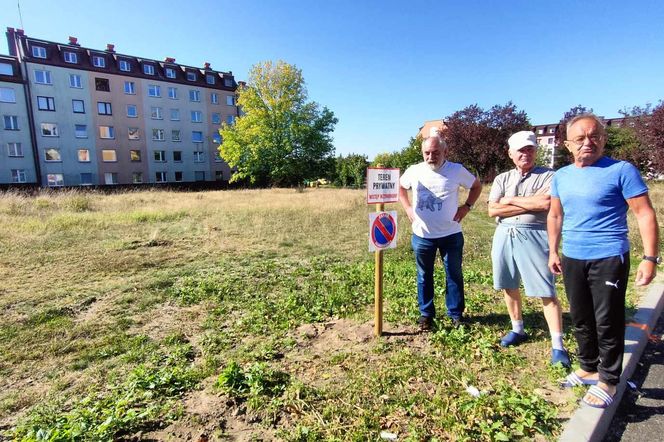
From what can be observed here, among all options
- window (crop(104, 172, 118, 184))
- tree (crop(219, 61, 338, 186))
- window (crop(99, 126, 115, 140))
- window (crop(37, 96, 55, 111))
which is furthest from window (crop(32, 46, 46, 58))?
tree (crop(219, 61, 338, 186))

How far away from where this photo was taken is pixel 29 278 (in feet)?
19.6

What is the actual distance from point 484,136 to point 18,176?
42265 mm

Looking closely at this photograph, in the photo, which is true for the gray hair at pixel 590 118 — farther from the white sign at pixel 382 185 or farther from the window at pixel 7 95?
the window at pixel 7 95

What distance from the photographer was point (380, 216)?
3.46 meters

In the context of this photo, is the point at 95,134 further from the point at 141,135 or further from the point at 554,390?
the point at 554,390

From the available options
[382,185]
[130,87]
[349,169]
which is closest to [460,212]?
[382,185]

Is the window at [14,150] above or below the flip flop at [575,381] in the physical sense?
above

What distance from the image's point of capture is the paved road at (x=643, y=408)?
2340 millimetres

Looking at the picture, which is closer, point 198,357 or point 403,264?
point 198,357

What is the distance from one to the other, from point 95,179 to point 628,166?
4502 centimetres

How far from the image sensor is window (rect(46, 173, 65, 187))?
116ft

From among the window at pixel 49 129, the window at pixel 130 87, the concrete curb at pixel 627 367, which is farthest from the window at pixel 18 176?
the concrete curb at pixel 627 367

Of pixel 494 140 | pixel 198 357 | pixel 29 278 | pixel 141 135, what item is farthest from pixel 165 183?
pixel 198 357

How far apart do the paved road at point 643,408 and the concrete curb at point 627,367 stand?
0.04 metres
